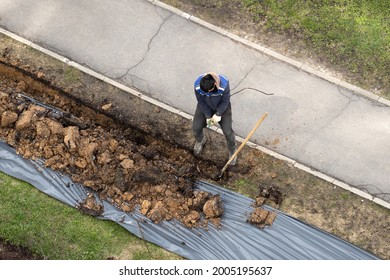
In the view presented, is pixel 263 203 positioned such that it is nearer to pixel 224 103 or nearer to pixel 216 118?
pixel 216 118

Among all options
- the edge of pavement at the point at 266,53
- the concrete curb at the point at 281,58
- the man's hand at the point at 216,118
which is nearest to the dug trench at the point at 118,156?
the edge of pavement at the point at 266,53

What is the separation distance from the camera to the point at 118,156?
9.27m

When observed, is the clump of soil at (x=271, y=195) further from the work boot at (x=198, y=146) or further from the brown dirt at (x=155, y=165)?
the work boot at (x=198, y=146)

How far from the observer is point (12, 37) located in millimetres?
10516

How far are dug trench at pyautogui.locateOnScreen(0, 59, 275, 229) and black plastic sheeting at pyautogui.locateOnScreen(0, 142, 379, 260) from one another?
0.41ft

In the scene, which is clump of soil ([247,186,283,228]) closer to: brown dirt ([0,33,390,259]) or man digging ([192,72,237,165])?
brown dirt ([0,33,390,259])

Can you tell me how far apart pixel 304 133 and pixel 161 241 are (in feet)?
10.2

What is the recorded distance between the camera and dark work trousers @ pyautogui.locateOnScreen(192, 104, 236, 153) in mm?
8797

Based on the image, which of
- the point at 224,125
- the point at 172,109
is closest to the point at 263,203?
the point at 224,125

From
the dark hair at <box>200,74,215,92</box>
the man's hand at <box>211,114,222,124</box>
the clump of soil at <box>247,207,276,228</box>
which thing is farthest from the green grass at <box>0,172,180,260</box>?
the dark hair at <box>200,74,215,92</box>

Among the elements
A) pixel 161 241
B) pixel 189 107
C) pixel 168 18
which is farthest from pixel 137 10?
pixel 161 241

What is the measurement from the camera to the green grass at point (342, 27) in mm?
10070

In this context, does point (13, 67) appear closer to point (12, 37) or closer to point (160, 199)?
point (12, 37)

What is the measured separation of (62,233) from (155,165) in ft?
6.22
